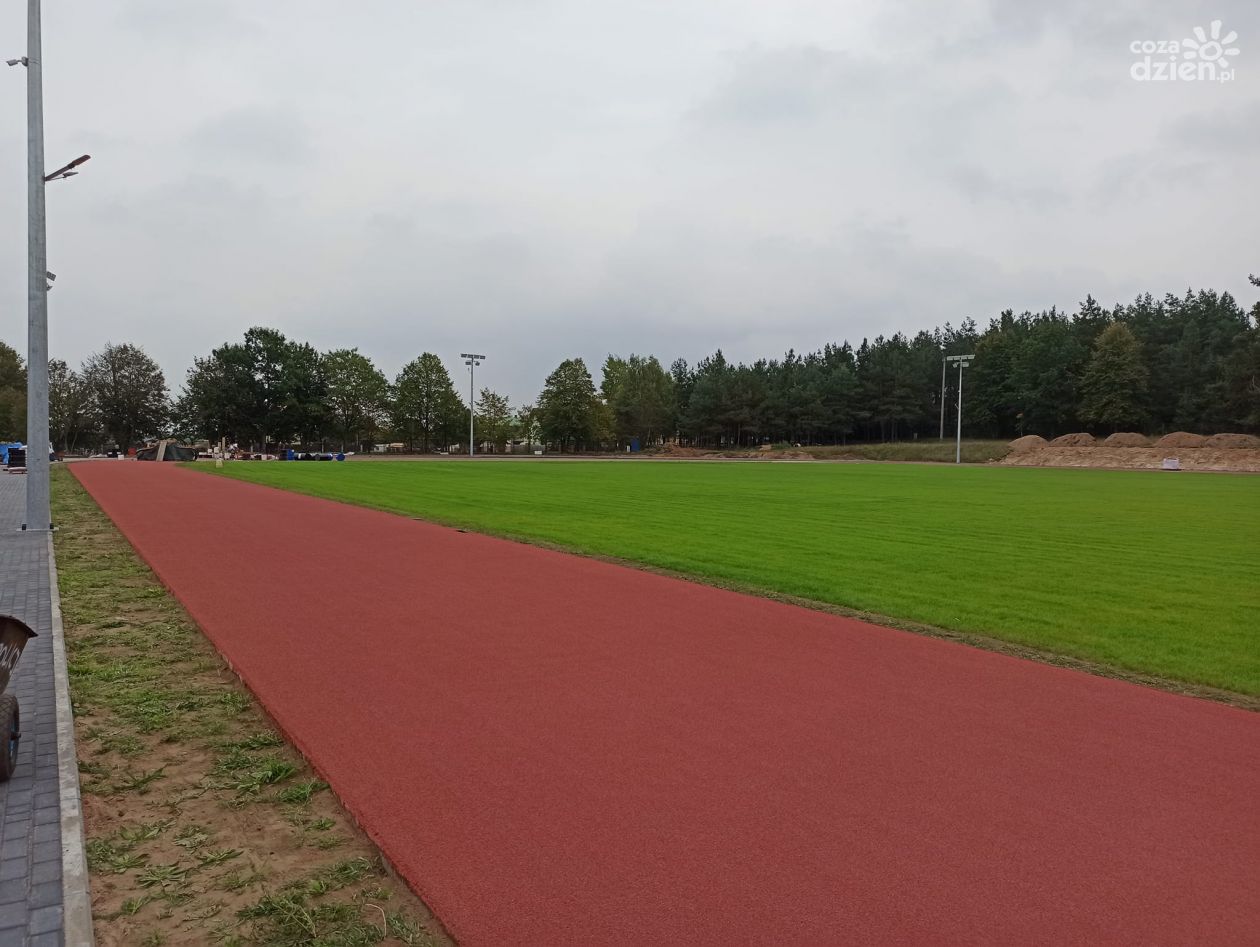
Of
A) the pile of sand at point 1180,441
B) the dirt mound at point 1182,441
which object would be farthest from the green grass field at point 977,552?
the dirt mound at point 1182,441

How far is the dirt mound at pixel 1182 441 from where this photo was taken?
68.9 m

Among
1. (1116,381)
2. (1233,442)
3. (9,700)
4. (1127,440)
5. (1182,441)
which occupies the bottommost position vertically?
(9,700)

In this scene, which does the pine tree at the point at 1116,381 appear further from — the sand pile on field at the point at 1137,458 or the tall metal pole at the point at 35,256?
the tall metal pole at the point at 35,256

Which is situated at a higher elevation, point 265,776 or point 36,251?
point 36,251

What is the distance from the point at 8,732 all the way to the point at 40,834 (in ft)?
2.70

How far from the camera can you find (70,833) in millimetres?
3604

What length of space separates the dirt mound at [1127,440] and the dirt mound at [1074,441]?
1.85 m

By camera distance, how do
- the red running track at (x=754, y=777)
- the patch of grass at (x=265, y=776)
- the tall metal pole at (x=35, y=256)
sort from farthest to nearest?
the tall metal pole at (x=35, y=256), the patch of grass at (x=265, y=776), the red running track at (x=754, y=777)

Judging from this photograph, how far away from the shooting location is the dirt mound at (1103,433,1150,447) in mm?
72819

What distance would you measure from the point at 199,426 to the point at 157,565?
93.0m

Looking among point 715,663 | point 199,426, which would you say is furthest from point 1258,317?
point 199,426

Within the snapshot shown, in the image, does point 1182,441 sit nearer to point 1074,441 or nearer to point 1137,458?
point 1137,458

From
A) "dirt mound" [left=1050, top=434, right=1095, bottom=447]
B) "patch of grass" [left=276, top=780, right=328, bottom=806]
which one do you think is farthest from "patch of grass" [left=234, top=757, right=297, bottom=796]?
"dirt mound" [left=1050, top=434, right=1095, bottom=447]

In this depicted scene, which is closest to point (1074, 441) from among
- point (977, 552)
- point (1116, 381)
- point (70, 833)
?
point (1116, 381)
